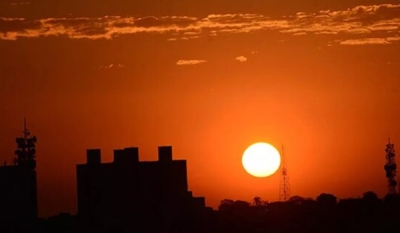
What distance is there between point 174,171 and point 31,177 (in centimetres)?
1706

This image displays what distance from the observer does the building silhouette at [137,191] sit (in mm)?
151750

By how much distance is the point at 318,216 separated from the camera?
561 ft

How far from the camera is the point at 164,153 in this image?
531ft

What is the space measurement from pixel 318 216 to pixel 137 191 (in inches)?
993

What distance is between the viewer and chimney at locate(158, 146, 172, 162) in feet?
528

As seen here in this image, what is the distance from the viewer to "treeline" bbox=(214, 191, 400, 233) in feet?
524

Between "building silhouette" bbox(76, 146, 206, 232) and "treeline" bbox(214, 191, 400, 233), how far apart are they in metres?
4.91

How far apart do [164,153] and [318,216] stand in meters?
22.6

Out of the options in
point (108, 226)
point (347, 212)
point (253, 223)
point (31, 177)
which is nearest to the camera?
point (108, 226)

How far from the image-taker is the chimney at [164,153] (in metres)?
161

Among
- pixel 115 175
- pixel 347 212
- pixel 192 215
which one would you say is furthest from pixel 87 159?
pixel 347 212

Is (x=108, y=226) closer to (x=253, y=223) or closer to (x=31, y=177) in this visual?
(x=31, y=177)

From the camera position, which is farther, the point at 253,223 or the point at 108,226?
the point at 253,223

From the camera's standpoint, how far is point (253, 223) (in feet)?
542
